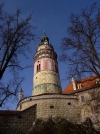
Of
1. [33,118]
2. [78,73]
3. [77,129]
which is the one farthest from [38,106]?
[78,73]

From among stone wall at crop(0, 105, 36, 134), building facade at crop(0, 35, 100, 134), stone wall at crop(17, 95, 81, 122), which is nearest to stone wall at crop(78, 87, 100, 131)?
building facade at crop(0, 35, 100, 134)

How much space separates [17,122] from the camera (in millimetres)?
16438

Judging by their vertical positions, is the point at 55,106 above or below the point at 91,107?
above

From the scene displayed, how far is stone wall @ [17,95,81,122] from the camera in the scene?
18545 mm

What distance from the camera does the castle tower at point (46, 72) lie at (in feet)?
78.9

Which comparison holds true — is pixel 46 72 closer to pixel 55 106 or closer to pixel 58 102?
pixel 58 102

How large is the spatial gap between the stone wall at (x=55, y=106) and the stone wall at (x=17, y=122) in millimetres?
1306

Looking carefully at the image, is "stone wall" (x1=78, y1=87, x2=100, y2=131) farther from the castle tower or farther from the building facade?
the castle tower

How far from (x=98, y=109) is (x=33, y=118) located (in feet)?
26.6

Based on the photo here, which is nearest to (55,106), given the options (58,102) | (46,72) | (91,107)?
(58,102)

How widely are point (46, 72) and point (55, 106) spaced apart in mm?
7606

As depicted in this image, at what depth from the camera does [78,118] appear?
18.6 metres

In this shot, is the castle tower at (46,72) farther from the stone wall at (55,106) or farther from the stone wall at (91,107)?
the stone wall at (91,107)

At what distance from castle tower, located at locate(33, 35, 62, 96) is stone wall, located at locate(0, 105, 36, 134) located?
6621 millimetres
